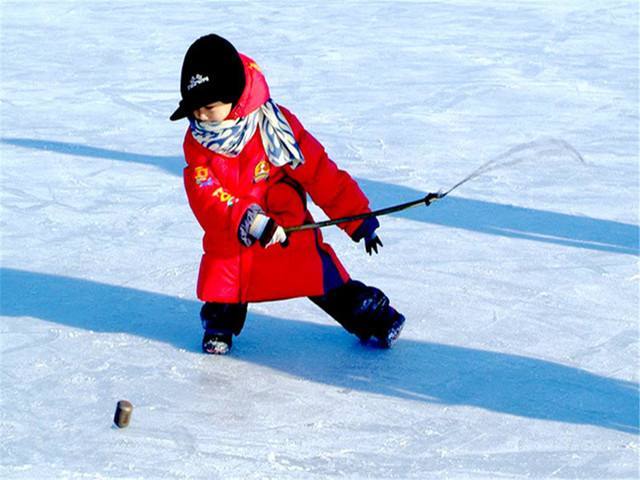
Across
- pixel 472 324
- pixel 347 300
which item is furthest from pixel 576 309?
pixel 347 300

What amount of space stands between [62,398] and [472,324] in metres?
1.33

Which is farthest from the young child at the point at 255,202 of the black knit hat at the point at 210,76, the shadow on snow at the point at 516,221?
the shadow on snow at the point at 516,221

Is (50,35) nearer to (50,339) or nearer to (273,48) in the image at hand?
(273,48)

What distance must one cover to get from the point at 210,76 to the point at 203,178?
327 mm

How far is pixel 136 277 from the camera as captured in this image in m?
4.45

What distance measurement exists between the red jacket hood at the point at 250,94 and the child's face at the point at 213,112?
2cm

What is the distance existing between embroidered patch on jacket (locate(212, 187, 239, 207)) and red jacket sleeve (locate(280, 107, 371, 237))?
23 cm

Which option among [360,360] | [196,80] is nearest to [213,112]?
[196,80]

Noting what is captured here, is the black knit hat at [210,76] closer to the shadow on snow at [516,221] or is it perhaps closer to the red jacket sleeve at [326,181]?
the red jacket sleeve at [326,181]

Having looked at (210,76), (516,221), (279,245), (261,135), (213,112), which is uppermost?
(210,76)

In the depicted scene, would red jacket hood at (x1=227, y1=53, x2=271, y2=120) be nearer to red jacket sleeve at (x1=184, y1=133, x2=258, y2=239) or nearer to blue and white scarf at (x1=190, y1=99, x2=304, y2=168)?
blue and white scarf at (x1=190, y1=99, x2=304, y2=168)

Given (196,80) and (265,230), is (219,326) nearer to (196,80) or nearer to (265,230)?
(265,230)

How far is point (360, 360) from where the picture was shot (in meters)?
3.80

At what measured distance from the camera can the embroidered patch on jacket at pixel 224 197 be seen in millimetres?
3561
